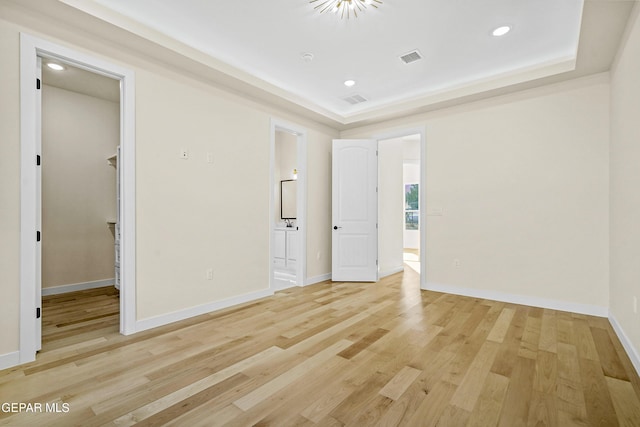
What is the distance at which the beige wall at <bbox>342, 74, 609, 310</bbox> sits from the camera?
3.49 metres

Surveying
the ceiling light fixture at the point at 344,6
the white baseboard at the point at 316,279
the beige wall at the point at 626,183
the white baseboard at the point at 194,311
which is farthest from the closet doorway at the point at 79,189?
A: the beige wall at the point at 626,183

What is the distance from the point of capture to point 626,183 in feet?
8.57

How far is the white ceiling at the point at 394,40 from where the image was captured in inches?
103

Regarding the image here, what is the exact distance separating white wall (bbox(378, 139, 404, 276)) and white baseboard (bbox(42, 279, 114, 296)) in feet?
15.1

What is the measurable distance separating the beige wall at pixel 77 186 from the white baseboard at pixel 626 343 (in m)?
6.38

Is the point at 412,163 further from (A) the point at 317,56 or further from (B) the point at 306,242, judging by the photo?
(A) the point at 317,56

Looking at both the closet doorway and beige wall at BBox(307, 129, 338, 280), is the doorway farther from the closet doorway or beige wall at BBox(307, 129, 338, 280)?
the closet doorway

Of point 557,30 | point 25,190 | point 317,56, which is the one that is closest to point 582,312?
point 557,30

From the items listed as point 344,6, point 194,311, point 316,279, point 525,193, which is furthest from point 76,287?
point 525,193

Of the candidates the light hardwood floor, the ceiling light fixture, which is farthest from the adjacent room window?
the ceiling light fixture

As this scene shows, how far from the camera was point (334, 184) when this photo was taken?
532cm

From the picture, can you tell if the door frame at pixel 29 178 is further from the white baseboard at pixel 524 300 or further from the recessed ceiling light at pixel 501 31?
the white baseboard at pixel 524 300

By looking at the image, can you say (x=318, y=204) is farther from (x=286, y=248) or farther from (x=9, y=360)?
(x=9, y=360)

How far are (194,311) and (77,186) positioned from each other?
3.06 m
